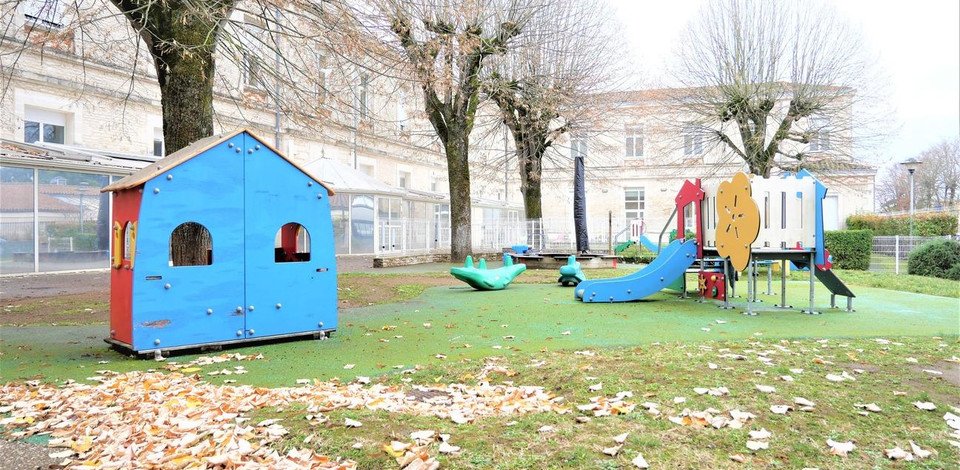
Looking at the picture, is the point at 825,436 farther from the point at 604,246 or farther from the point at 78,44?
the point at 604,246

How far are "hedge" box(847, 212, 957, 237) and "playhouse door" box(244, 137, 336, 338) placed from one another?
85.7ft

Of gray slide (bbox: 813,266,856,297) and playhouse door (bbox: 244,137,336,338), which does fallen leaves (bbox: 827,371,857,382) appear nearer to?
playhouse door (bbox: 244,137,336,338)

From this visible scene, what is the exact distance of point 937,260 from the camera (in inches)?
661

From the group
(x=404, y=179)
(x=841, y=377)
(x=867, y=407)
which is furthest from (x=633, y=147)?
(x=867, y=407)

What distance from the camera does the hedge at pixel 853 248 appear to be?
19359mm

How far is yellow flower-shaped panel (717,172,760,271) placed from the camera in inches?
332

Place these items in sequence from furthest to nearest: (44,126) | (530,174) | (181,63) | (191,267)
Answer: (530,174), (44,126), (181,63), (191,267)

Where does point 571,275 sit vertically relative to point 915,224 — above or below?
below

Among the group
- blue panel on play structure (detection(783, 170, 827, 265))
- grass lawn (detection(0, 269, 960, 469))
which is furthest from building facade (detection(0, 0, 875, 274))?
blue panel on play structure (detection(783, 170, 827, 265))

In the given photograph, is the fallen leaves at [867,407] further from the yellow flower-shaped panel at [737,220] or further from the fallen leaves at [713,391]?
the yellow flower-shaped panel at [737,220]

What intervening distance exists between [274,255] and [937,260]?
17453mm

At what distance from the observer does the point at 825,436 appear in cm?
327

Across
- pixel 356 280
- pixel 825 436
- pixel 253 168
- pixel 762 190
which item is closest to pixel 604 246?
pixel 356 280

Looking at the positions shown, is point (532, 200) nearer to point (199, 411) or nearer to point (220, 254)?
point (220, 254)
